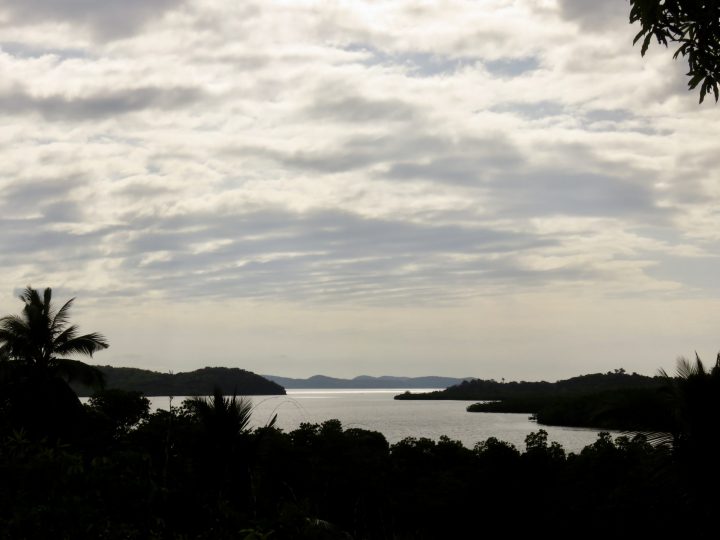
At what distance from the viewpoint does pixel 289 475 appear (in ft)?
134

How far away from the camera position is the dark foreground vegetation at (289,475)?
24.8 feet

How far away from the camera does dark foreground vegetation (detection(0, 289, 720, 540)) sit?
7.55 meters

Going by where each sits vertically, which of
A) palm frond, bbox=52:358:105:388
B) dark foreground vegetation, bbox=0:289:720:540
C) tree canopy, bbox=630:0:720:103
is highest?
tree canopy, bbox=630:0:720:103

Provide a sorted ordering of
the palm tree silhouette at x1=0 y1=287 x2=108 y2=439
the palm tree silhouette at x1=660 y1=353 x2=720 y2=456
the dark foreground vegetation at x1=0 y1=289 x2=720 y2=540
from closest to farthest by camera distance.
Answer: the dark foreground vegetation at x1=0 y1=289 x2=720 y2=540 < the palm tree silhouette at x1=660 y1=353 x2=720 y2=456 < the palm tree silhouette at x1=0 y1=287 x2=108 y2=439

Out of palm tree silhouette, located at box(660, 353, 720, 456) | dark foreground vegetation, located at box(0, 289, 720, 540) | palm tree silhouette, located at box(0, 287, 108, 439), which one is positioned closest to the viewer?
dark foreground vegetation, located at box(0, 289, 720, 540)

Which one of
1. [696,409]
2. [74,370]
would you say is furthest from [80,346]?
[696,409]

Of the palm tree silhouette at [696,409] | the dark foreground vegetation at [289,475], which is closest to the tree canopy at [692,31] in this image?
the dark foreground vegetation at [289,475]

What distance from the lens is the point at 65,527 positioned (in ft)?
22.2

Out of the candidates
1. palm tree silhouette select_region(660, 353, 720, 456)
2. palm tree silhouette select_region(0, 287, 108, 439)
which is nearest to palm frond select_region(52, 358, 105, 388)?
palm tree silhouette select_region(0, 287, 108, 439)

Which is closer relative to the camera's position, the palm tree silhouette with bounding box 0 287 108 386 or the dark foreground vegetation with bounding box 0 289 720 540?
the dark foreground vegetation with bounding box 0 289 720 540

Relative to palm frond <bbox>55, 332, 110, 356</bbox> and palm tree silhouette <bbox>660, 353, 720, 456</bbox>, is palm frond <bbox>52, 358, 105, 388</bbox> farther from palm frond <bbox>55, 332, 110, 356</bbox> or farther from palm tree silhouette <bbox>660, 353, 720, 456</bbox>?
palm tree silhouette <bbox>660, 353, 720, 456</bbox>

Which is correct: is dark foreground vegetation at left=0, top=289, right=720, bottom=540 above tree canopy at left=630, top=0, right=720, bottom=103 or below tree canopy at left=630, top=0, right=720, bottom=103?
below

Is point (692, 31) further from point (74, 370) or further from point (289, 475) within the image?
point (74, 370)

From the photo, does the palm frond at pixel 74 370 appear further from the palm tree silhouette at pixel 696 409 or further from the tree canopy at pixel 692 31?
the tree canopy at pixel 692 31
